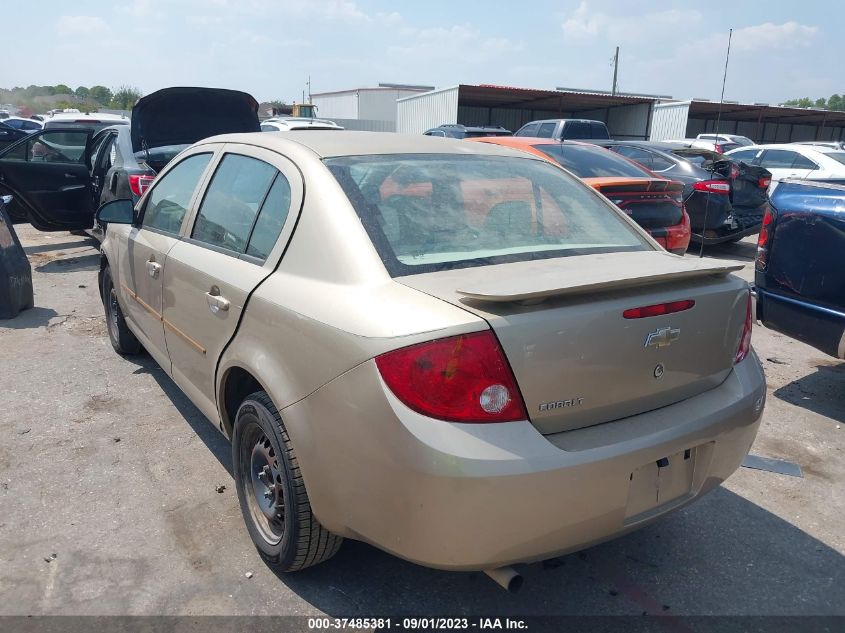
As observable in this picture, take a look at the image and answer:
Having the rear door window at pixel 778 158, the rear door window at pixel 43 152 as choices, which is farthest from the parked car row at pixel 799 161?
the rear door window at pixel 43 152

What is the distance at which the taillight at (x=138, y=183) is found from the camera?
6.97 meters

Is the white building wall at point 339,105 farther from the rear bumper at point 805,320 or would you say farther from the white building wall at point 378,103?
the rear bumper at point 805,320

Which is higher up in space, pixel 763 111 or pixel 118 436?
pixel 763 111

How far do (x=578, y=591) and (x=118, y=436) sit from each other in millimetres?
2707

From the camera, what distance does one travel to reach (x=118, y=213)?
158 inches

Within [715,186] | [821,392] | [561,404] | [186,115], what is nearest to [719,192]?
[715,186]

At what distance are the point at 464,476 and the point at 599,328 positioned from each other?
637mm

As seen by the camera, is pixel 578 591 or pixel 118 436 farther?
pixel 118 436

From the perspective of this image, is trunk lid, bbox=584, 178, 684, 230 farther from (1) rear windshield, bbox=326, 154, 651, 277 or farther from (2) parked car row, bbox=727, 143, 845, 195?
(2) parked car row, bbox=727, 143, 845, 195

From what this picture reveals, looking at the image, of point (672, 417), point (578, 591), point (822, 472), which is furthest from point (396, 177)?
point (822, 472)

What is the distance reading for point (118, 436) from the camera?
3779mm

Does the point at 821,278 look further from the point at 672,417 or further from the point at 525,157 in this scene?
the point at 672,417

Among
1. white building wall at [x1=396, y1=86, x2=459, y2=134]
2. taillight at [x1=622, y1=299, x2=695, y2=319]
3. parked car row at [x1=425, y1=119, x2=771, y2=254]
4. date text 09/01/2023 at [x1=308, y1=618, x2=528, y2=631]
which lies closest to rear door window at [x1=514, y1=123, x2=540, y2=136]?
parked car row at [x1=425, y1=119, x2=771, y2=254]

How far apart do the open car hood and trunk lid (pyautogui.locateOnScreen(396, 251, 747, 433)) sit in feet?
22.3
